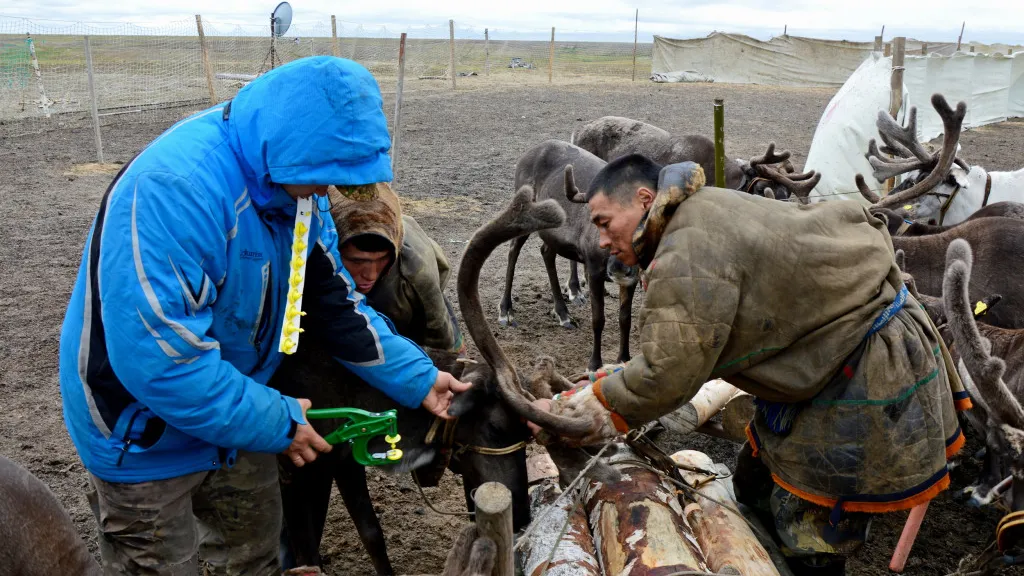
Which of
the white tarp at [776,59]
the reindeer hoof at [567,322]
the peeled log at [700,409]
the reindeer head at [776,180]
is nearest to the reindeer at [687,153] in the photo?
the reindeer head at [776,180]

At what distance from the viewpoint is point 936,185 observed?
7.26 meters

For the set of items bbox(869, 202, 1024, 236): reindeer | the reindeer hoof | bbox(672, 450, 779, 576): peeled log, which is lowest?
the reindeer hoof

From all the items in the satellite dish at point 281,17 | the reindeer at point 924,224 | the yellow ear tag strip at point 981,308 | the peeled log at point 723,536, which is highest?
the satellite dish at point 281,17

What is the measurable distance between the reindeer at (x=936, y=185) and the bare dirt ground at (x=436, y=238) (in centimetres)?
270

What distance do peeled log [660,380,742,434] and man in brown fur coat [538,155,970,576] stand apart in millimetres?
1188

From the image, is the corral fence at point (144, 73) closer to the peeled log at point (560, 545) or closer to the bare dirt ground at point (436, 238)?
the bare dirt ground at point (436, 238)

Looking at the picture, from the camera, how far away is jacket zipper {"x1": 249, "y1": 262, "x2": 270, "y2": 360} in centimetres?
259

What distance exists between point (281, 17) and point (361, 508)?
13604 mm

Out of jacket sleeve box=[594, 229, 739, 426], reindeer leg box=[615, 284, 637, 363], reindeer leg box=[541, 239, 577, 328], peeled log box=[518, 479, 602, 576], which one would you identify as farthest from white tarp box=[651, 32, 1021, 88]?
jacket sleeve box=[594, 229, 739, 426]

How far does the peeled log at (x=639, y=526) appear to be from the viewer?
9.55 ft

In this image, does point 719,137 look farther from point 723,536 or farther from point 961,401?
point 723,536

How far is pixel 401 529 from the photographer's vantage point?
14.7ft

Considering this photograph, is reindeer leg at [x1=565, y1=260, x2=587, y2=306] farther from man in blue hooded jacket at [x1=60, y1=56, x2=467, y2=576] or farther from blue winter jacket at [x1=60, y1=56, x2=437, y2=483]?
blue winter jacket at [x1=60, y1=56, x2=437, y2=483]

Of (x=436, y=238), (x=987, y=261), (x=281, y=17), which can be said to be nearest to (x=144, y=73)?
(x=281, y=17)
